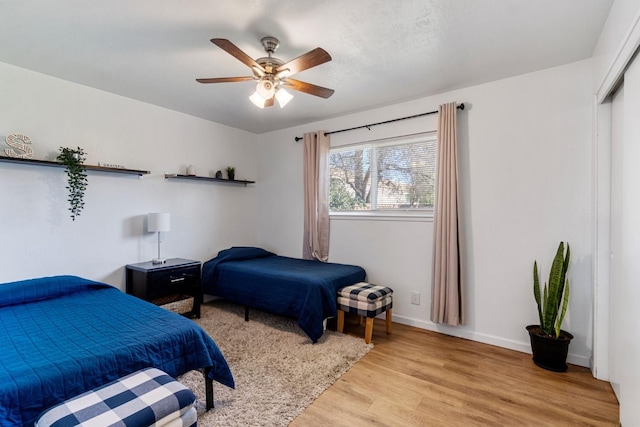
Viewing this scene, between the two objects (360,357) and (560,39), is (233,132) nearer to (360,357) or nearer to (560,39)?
(360,357)

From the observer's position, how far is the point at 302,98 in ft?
10.8

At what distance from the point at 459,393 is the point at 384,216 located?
1879 millimetres

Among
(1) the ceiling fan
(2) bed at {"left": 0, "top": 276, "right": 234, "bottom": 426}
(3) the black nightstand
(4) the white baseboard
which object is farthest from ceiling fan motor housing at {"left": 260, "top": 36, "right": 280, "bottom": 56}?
(4) the white baseboard

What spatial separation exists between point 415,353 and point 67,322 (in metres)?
2.63

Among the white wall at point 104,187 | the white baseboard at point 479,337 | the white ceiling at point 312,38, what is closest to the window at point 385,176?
the white ceiling at point 312,38

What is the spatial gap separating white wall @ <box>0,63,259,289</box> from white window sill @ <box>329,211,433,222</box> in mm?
1723

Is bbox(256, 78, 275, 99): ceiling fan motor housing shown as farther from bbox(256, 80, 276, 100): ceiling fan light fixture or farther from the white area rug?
the white area rug

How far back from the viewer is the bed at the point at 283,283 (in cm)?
285

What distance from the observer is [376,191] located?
12.0 ft

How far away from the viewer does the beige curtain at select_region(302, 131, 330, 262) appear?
12.8 feet

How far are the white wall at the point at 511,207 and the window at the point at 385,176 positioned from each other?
179 mm

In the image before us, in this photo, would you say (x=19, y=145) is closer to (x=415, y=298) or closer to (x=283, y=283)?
(x=283, y=283)

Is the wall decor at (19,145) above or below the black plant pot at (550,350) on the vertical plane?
above

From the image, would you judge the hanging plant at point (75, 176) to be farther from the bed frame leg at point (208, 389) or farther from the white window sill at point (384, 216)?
the white window sill at point (384, 216)
